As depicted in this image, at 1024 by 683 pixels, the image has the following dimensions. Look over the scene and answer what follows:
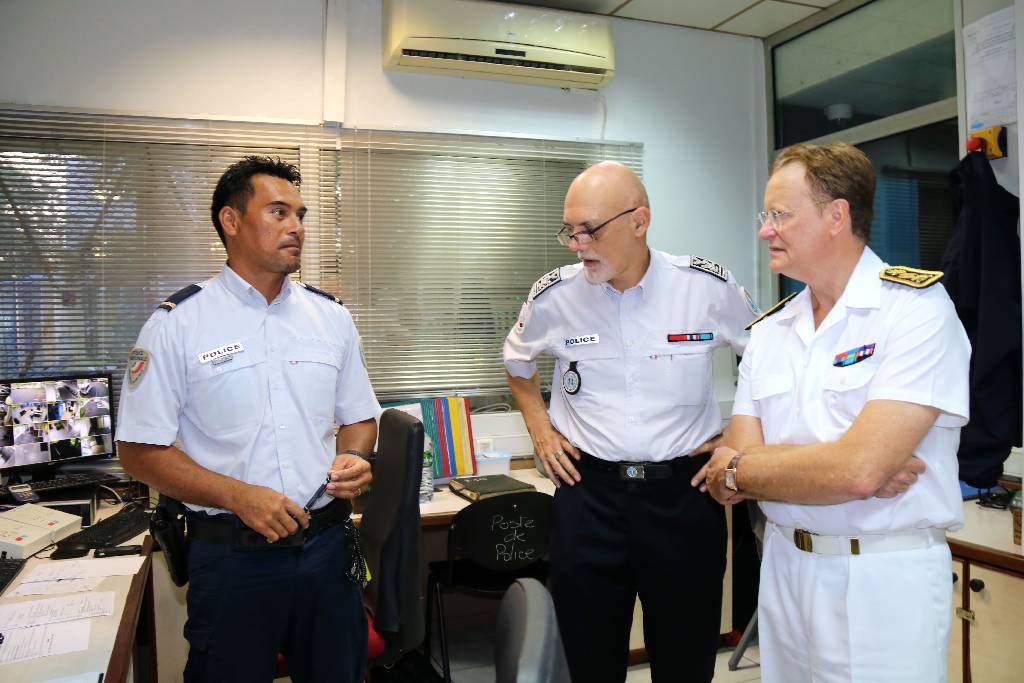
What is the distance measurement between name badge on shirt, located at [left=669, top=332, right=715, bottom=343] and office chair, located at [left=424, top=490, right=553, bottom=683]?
38.8 inches

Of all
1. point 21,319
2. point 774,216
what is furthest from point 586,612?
point 21,319

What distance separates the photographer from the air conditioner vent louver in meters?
3.42

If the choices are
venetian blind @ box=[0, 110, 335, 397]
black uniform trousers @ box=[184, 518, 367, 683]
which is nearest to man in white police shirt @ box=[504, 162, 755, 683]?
black uniform trousers @ box=[184, 518, 367, 683]

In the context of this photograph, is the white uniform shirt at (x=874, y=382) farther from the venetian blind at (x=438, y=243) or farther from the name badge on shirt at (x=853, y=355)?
the venetian blind at (x=438, y=243)

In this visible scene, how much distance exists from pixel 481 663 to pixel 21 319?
241 centimetres

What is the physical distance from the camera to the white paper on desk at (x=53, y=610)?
1.77 meters

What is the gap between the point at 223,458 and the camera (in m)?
1.93

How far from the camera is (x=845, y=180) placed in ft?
5.11

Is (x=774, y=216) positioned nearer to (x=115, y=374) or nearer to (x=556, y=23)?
(x=556, y=23)

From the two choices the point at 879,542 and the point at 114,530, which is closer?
the point at 879,542

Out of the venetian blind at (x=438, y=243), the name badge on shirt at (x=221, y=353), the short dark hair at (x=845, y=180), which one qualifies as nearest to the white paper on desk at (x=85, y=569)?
the name badge on shirt at (x=221, y=353)

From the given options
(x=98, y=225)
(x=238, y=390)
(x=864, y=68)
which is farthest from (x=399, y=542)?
(x=864, y=68)

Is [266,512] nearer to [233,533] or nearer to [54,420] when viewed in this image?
[233,533]

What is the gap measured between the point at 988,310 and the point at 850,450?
63.7 inches
